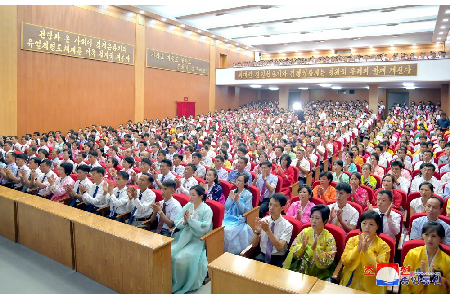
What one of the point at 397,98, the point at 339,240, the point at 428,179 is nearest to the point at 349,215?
the point at 339,240

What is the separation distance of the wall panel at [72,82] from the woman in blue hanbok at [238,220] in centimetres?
759

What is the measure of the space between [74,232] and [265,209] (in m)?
2.10

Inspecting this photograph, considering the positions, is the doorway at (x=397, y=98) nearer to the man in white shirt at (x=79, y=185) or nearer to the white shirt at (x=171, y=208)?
the white shirt at (x=171, y=208)

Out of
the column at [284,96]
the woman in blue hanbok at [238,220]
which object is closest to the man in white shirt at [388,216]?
the woman in blue hanbok at [238,220]

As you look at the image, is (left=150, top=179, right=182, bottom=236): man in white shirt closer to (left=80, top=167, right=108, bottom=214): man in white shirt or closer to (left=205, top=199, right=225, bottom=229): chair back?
(left=205, top=199, right=225, bottom=229): chair back

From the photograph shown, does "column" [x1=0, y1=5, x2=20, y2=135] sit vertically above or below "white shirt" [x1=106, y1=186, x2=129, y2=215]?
above

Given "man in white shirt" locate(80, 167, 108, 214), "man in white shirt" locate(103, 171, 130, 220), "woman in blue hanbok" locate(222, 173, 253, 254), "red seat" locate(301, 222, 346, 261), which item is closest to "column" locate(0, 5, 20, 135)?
"man in white shirt" locate(80, 167, 108, 214)

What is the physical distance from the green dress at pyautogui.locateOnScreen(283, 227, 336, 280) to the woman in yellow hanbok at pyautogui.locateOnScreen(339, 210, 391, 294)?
0.11 m

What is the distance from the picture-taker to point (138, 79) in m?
11.7

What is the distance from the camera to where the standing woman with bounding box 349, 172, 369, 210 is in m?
3.36

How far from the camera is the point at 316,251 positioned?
7.28 feet
